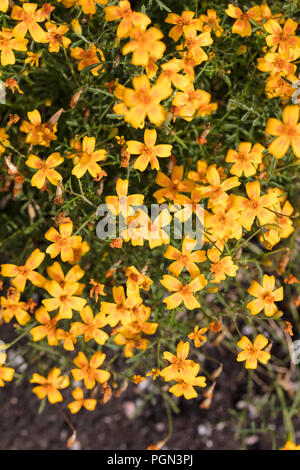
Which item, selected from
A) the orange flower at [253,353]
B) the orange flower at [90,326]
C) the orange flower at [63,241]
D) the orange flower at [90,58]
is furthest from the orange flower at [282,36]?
the orange flower at [90,326]

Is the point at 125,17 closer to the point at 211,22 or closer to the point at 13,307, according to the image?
the point at 211,22

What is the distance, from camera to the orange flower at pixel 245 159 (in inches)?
65.1

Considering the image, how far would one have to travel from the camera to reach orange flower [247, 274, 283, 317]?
1.76 m

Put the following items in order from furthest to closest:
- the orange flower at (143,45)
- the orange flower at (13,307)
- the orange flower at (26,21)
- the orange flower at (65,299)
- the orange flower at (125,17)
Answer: the orange flower at (13,307)
the orange flower at (65,299)
the orange flower at (26,21)
the orange flower at (125,17)
the orange flower at (143,45)

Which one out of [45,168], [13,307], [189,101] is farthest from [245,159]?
[13,307]

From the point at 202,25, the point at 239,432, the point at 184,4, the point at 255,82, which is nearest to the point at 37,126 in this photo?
the point at 202,25

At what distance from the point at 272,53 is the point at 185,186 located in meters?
0.60

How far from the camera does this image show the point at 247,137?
205cm

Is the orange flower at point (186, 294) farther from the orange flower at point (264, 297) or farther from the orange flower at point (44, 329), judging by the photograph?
the orange flower at point (44, 329)

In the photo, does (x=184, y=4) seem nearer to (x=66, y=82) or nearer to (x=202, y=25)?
(x=202, y=25)

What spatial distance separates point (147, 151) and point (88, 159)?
→ 0.22m

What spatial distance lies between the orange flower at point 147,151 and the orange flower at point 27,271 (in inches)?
21.3

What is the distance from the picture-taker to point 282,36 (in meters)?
1.63

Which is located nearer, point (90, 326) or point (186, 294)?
point (186, 294)
